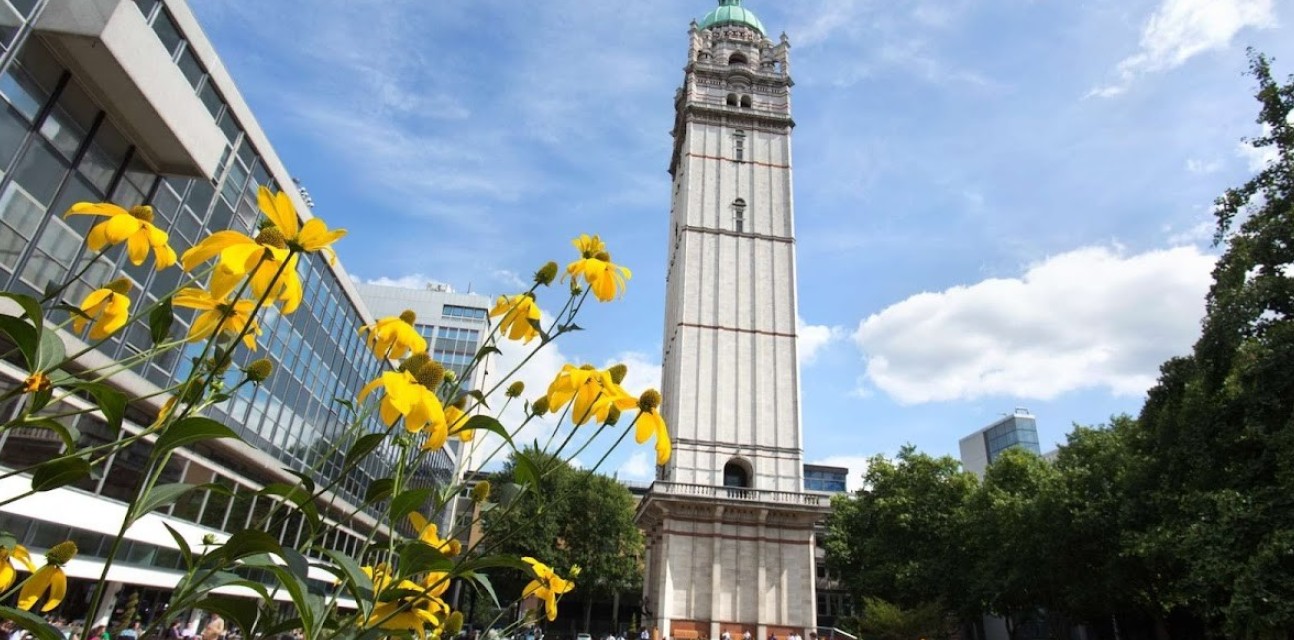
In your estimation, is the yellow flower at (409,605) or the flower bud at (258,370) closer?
the yellow flower at (409,605)

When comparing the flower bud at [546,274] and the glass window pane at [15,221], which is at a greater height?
the glass window pane at [15,221]

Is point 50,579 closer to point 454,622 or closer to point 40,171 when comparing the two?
point 454,622

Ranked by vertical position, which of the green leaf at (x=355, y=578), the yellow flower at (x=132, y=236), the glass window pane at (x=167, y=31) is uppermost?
the glass window pane at (x=167, y=31)

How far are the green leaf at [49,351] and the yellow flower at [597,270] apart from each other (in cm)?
144

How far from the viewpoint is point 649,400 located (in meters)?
2.31

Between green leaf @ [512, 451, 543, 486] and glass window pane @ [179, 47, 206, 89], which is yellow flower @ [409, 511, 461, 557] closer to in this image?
green leaf @ [512, 451, 543, 486]

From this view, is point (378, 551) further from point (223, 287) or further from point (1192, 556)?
point (1192, 556)

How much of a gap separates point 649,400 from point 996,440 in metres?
83.3

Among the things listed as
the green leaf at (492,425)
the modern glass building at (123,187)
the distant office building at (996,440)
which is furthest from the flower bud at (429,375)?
the distant office building at (996,440)

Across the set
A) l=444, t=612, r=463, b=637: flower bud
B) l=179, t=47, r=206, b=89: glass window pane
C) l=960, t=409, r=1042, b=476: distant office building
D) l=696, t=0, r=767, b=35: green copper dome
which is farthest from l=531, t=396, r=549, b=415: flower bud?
l=960, t=409, r=1042, b=476: distant office building

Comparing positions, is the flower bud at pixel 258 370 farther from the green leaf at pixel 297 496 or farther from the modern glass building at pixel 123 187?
the modern glass building at pixel 123 187

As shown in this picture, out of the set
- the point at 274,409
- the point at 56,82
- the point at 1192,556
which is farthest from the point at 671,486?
the point at 56,82

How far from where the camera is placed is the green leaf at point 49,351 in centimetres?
159

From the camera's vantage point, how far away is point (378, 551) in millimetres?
2293
